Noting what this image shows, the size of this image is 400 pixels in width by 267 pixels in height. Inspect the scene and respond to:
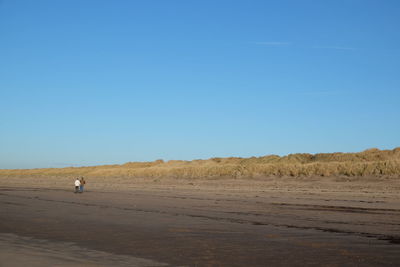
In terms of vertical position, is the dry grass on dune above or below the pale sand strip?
above

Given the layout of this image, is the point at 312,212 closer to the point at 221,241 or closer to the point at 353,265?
the point at 221,241

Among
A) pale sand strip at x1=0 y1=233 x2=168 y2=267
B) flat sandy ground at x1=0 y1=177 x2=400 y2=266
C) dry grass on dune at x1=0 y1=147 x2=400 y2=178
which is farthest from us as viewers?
dry grass on dune at x1=0 y1=147 x2=400 y2=178

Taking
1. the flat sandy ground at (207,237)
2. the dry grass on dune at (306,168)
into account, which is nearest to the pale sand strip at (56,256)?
the flat sandy ground at (207,237)

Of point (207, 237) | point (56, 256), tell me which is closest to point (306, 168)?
point (207, 237)

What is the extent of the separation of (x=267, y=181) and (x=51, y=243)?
121 feet

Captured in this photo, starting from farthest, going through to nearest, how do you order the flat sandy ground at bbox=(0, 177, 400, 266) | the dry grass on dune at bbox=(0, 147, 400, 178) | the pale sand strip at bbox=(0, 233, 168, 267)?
1. the dry grass on dune at bbox=(0, 147, 400, 178)
2. the flat sandy ground at bbox=(0, 177, 400, 266)
3. the pale sand strip at bbox=(0, 233, 168, 267)

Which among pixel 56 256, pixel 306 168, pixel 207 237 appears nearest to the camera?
pixel 56 256

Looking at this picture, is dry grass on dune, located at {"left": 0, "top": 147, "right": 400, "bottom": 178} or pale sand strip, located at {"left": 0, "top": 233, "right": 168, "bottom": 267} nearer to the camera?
pale sand strip, located at {"left": 0, "top": 233, "right": 168, "bottom": 267}

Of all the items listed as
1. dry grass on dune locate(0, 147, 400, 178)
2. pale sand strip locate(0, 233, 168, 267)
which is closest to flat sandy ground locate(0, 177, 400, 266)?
pale sand strip locate(0, 233, 168, 267)

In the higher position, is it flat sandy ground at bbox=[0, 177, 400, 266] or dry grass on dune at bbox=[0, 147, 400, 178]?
dry grass on dune at bbox=[0, 147, 400, 178]

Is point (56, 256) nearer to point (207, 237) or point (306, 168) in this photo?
point (207, 237)

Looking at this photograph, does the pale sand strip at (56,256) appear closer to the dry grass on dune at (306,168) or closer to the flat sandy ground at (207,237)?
the flat sandy ground at (207,237)

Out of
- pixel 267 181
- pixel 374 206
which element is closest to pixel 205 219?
pixel 374 206

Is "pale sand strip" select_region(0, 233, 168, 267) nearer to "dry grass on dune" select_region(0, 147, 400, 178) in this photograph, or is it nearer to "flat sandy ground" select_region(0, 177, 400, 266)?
"flat sandy ground" select_region(0, 177, 400, 266)
